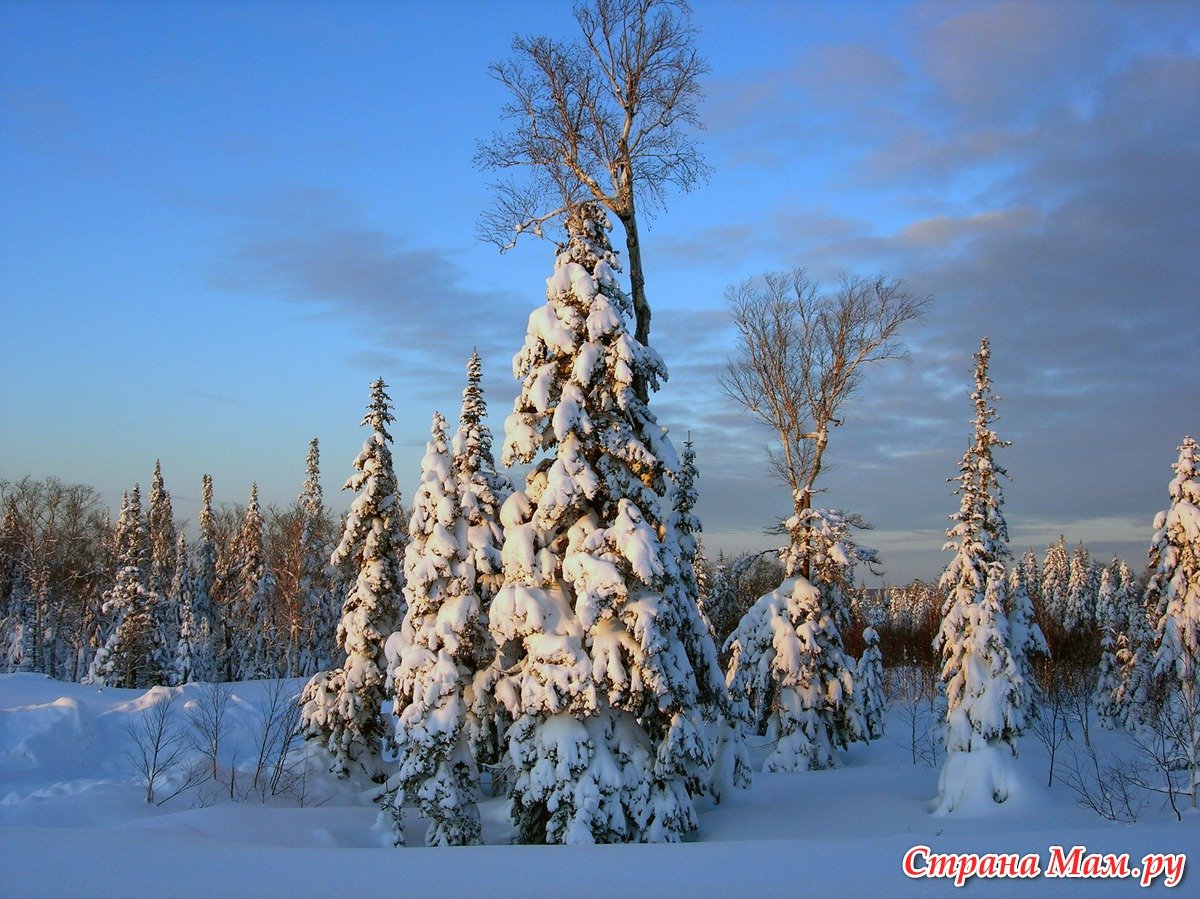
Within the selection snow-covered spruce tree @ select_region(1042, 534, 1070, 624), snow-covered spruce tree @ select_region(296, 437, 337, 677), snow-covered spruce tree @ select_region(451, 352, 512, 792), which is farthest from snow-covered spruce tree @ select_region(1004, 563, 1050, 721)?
snow-covered spruce tree @ select_region(1042, 534, 1070, 624)

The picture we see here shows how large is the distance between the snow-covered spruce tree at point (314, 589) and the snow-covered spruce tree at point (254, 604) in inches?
96.2

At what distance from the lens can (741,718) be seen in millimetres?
24562

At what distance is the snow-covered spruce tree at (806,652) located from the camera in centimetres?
2828

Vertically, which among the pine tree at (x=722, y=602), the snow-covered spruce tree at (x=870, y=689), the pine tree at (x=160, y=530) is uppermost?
the pine tree at (x=160, y=530)

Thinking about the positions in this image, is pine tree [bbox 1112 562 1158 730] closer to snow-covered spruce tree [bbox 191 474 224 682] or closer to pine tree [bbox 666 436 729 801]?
pine tree [bbox 666 436 729 801]

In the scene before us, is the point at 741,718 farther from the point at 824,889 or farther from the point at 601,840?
the point at 824,889

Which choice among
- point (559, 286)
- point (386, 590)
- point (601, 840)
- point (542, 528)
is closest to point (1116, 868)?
point (601, 840)

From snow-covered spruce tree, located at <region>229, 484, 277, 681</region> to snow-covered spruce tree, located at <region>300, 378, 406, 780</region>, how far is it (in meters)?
35.6

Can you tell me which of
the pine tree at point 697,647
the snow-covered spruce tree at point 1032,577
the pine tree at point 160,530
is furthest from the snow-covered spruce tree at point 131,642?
the snow-covered spruce tree at point 1032,577

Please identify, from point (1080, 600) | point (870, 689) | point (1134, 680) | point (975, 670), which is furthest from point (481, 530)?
point (1080, 600)

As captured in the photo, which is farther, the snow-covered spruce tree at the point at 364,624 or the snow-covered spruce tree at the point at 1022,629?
the snow-covered spruce tree at the point at 1022,629

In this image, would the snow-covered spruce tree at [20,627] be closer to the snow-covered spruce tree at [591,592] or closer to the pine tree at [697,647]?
the pine tree at [697,647]

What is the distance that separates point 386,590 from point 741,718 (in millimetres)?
11465

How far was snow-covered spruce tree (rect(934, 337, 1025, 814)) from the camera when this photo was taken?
22859 millimetres
